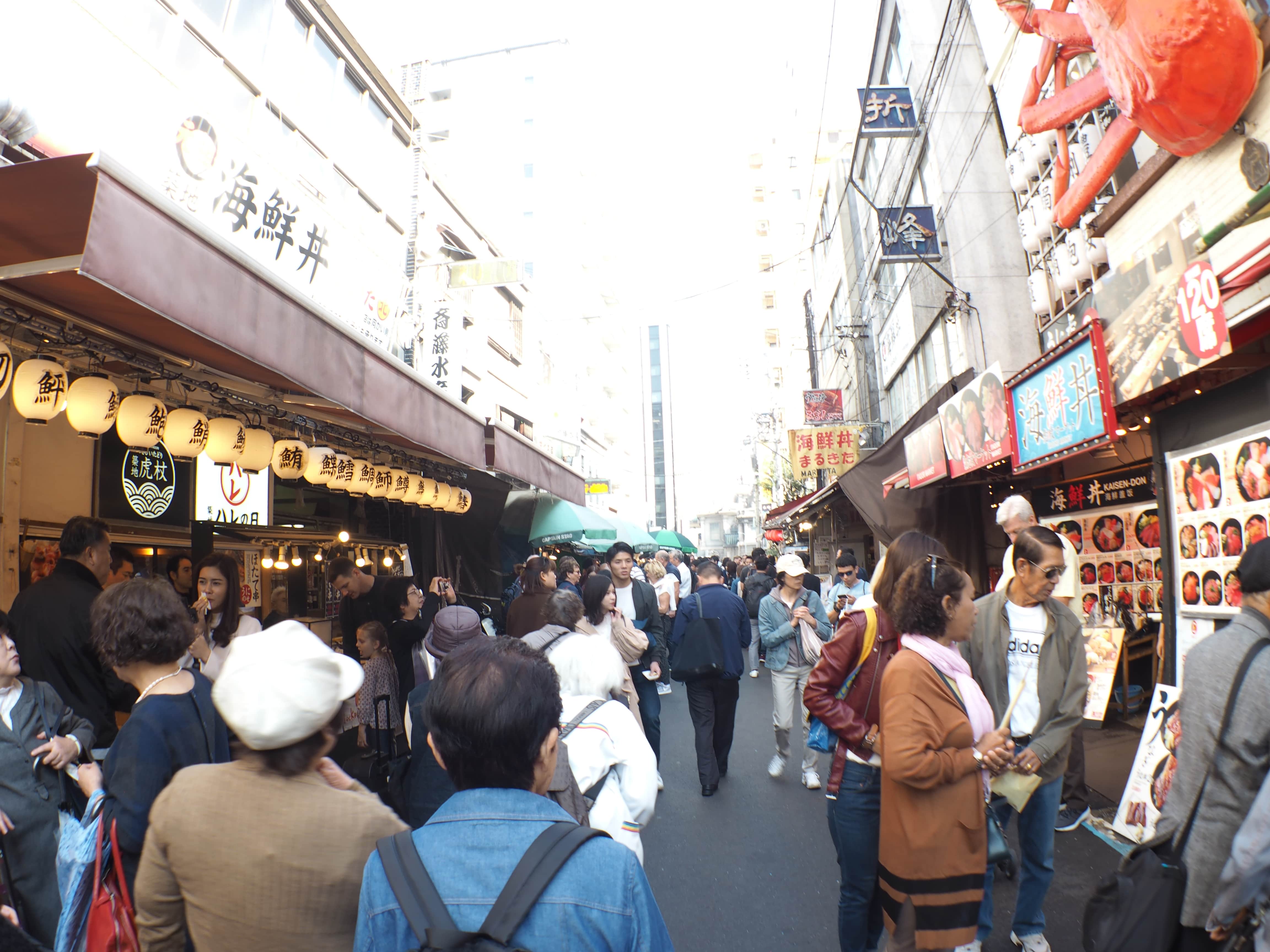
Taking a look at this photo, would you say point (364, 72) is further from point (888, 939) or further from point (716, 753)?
point (888, 939)

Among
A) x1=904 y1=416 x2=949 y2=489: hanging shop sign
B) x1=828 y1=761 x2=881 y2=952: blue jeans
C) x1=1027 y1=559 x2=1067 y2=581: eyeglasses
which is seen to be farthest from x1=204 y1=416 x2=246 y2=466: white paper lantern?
x1=904 y1=416 x2=949 y2=489: hanging shop sign

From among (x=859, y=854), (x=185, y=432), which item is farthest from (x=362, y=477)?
(x=859, y=854)

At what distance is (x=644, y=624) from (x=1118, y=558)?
4.65 m

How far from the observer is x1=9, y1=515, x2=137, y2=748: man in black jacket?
3.57 metres

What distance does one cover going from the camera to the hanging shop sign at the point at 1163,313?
411 centimetres

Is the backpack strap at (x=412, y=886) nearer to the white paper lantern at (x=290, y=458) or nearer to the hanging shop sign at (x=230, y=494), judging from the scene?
the white paper lantern at (x=290, y=458)

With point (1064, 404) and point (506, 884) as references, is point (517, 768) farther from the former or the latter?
point (1064, 404)

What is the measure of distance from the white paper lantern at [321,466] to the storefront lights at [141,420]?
1.62 meters

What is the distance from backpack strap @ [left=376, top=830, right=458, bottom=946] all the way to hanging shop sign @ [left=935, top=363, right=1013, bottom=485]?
6878 millimetres

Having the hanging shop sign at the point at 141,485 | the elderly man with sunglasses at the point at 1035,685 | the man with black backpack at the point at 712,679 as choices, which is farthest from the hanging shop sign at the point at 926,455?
the hanging shop sign at the point at 141,485

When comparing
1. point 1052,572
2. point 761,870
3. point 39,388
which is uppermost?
point 39,388

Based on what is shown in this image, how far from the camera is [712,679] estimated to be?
6.17 meters

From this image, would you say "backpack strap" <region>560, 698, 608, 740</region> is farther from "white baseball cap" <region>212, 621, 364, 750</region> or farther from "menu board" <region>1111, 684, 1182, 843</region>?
"menu board" <region>1111, 684, 1182, 843</region>

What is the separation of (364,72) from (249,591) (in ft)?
29.1
